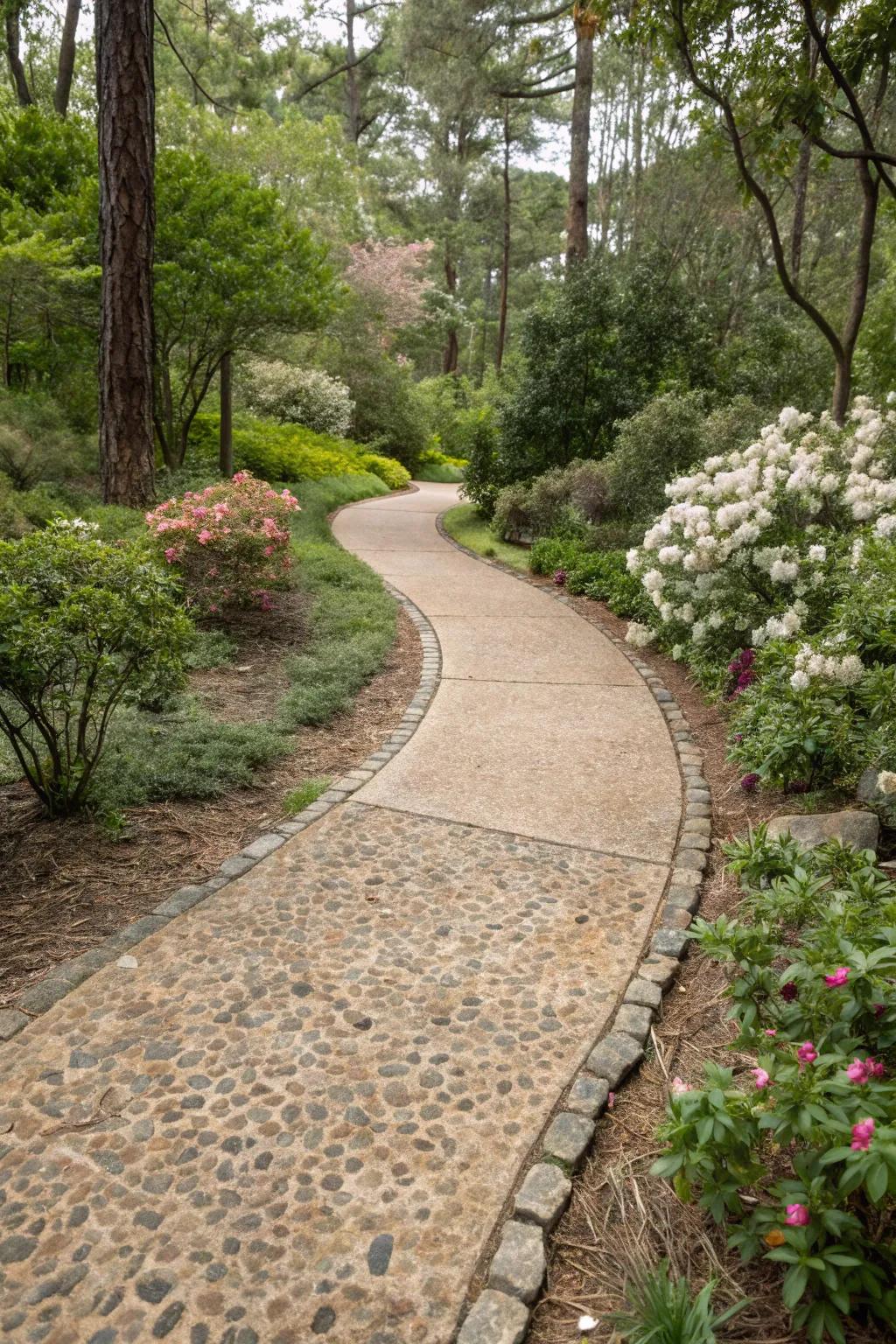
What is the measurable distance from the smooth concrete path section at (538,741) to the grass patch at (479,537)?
86.5 inches

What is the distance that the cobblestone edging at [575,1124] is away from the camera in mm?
1527

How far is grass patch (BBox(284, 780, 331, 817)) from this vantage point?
356 centimetres

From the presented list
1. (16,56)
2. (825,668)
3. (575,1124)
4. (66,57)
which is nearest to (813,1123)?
(575,1124)

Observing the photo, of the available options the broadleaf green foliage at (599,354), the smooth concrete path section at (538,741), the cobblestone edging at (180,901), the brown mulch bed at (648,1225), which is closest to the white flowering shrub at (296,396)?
the broadleaf green foliage at (599,354)

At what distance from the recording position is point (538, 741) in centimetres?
436

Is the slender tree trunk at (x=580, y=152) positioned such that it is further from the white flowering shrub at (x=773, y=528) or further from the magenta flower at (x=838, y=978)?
the magenta flower at (x=838, y=978)

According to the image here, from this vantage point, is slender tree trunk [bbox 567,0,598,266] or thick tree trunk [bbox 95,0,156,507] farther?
slender tree trunk [bbox 567,0,598,266]

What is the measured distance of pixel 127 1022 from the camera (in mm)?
2234

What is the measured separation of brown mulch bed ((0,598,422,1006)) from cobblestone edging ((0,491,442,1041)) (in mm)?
51

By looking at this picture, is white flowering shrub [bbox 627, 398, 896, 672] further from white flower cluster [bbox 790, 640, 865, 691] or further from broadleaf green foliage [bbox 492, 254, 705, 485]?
broadleaf green foliage [bbox 492, 254, 705, 485]

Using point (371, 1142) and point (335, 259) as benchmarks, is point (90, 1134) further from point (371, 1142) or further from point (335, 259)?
point (335, 259)

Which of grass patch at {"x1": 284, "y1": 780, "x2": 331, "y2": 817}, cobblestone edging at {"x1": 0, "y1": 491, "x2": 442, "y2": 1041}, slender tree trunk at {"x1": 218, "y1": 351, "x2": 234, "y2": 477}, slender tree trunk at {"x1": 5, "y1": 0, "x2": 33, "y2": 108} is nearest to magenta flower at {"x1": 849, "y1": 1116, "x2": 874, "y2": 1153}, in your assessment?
cobblestone edging at {"x1": 0, "y1": 491, "x2": 442, "y2": 1041}

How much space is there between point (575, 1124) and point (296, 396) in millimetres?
17683

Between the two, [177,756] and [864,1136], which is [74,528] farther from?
[864,1136]
